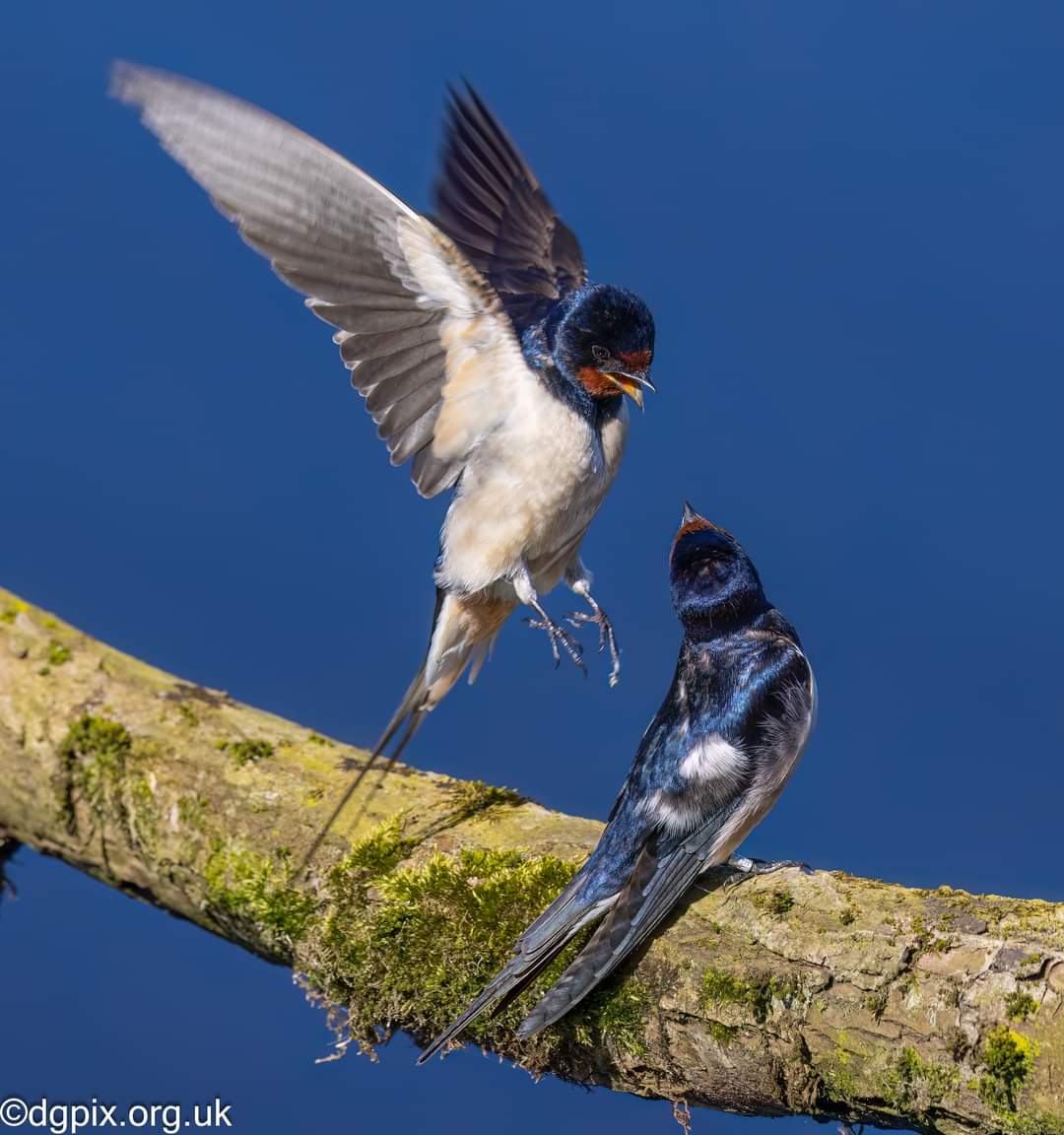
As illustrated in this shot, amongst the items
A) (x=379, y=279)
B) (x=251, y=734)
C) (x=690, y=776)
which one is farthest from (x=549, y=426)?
(x=251, y=734)

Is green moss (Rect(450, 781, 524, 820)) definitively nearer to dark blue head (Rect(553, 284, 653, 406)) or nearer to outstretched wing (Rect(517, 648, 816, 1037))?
outstretched wing (Rect(517, 648, 816, 1037))

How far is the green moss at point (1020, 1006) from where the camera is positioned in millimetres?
1894

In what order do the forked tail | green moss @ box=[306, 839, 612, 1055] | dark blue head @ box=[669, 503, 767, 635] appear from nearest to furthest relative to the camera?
green moss @ box=[306, 839, 612, 1055] < dark blue head @ box=[669, 503, 767, 635] < the forked tail

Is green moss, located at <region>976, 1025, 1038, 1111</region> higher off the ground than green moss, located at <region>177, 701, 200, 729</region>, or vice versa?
green moss, located at <region>976, 1025, 1038, 1111</region>

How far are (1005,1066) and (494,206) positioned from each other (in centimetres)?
231

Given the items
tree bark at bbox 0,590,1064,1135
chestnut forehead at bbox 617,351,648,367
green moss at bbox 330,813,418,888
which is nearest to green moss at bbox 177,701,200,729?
tree bark at bbox 0,590,1064,1135

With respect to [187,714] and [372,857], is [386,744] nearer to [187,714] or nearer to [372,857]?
[372,857]

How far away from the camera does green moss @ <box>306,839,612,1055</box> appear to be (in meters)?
2.28

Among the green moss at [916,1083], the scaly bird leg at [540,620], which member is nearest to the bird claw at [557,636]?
the scaly bird leg at [540,620]

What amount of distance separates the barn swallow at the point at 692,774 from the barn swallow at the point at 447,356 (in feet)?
1.06

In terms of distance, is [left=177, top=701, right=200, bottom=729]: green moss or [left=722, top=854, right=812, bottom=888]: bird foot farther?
[left=177, top=701, right=200, bottom=729]: green moss

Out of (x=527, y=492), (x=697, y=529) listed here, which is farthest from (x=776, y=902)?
(x=527, y=492)

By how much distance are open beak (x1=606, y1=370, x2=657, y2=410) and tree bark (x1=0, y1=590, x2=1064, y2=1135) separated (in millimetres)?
871

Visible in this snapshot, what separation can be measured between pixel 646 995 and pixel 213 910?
104cm
